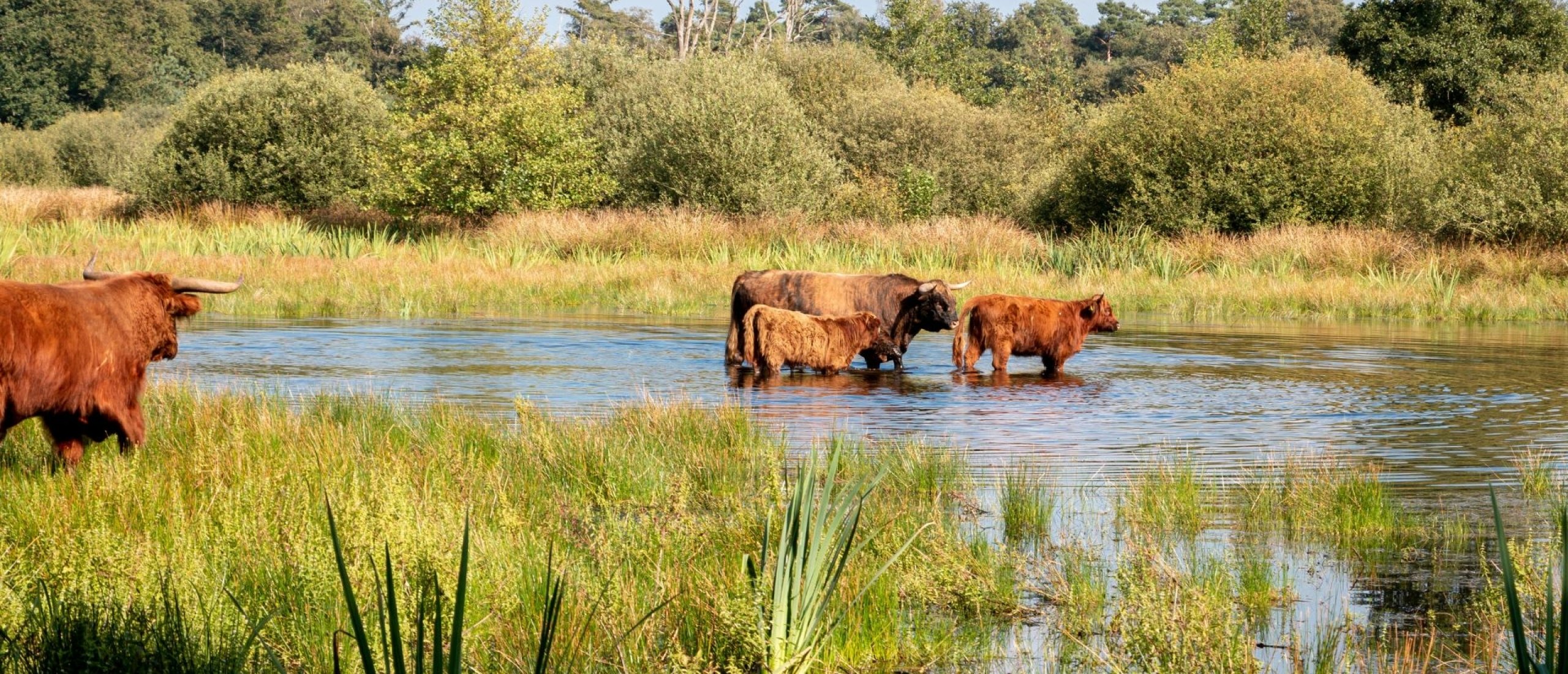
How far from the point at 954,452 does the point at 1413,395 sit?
608 centimetres

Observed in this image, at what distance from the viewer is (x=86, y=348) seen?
6.92m

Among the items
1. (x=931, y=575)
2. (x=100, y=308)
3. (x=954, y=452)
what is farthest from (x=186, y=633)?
(x=954, y=452)

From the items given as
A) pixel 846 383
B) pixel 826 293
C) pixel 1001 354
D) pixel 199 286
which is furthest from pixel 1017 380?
pixel 199 286

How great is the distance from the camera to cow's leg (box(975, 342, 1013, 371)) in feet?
49.5

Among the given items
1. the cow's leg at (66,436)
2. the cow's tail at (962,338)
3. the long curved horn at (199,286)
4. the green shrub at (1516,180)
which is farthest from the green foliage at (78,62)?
the cow's leg at (66,436)

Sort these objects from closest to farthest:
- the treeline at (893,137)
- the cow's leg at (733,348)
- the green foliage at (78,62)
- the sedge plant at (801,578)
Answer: the sedge plant at (801,578), the cow's leg at (733,348), the treeline at (893,137), the green foliage at (78,62)

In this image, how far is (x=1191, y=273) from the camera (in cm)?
2820

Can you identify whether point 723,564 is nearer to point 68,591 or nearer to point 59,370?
point 68,591

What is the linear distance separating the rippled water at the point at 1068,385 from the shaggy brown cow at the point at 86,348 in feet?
10.0

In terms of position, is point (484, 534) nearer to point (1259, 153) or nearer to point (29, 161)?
point (1259, 153)

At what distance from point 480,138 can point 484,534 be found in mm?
34216

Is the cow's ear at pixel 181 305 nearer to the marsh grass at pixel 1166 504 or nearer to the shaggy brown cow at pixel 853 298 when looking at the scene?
the marsh grass at pixel 1166 504

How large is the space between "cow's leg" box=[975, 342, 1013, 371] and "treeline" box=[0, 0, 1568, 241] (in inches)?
666

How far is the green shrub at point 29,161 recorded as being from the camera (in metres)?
64.7
